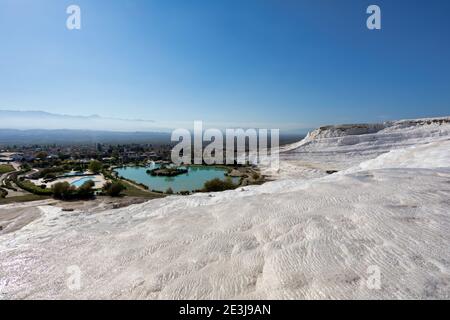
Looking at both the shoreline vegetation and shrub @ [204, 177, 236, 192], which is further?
shrub @ [204, 177, 236, 192]

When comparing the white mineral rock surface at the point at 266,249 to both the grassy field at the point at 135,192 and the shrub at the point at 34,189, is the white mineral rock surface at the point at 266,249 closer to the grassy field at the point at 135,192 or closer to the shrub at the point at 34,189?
the grassy field at the point at 135,192

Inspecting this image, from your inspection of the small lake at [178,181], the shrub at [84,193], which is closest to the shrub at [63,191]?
the shrub at [84,193]

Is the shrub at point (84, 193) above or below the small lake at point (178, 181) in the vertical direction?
above

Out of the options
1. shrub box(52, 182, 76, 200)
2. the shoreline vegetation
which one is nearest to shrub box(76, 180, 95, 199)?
the shoreline vegetation

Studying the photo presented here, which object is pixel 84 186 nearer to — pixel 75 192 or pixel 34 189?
pixel 75 192

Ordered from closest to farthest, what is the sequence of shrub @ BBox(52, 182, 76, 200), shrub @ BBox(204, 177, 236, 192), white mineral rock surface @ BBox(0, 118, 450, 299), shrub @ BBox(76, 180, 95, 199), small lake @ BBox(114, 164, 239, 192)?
white mineral rock surface @ BBox(0, 118, 450, 299) → shrub @ BBox(52, 182, 76, 200) → shrub @ BBox(76, 180, 95, 199) → shrub @ BBox(204, 177, 236, 192) → small lake @ BBox(114, 164, 239, 192)

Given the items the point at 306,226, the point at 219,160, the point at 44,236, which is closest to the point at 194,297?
the point at 306,226

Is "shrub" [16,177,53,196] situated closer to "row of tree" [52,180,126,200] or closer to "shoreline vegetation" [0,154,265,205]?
"shoreline vegetation" [0,154,265,205]

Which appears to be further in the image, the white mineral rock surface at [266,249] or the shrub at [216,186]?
the shrub at [216,186]
